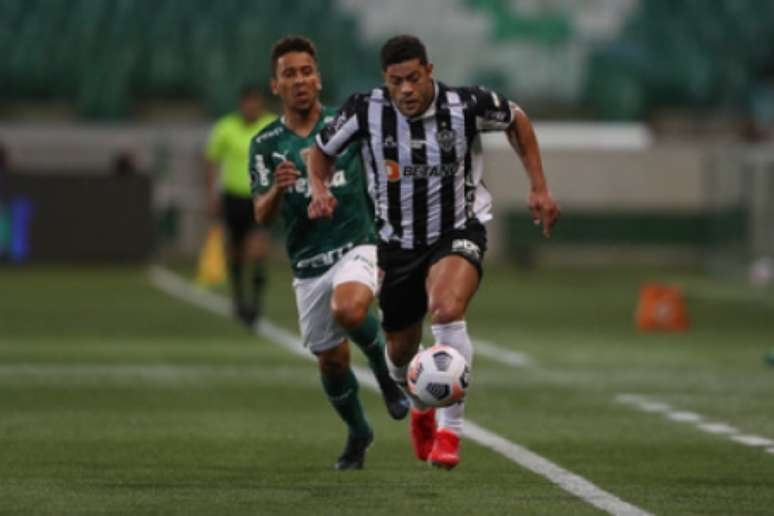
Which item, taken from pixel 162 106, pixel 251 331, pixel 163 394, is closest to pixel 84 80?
pixel 162 106

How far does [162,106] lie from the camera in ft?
131

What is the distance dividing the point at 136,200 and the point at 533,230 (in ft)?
22.6

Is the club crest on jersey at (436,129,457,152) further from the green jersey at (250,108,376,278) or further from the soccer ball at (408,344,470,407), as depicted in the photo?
the soccer ball at (408,344,470,407)

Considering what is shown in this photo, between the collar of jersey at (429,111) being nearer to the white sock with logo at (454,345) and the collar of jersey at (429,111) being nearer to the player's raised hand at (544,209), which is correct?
the player's raised hand at (544,209)

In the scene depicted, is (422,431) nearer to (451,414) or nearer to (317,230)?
(451,414)

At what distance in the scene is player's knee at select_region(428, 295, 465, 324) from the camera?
369 inches

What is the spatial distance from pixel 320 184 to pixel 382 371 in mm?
1094

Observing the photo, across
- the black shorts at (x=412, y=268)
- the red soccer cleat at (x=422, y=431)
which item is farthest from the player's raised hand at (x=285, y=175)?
the red soccer cleat at (x=422, y=431)

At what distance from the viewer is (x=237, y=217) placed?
20.7 m

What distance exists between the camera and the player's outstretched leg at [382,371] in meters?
10.2

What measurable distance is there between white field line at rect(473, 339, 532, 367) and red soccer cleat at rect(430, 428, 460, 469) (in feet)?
22.3

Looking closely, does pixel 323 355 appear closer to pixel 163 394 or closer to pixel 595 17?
pixel 163 394

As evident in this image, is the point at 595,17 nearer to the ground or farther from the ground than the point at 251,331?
farther from the ground

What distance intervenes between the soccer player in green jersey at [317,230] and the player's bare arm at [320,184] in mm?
121
